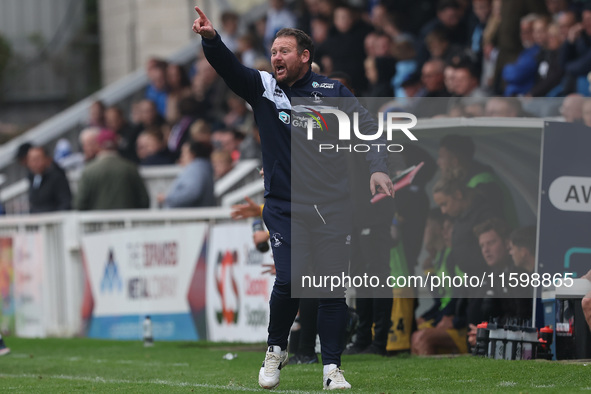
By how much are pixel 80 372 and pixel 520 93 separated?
652cm

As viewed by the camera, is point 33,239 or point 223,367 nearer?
point 223,367

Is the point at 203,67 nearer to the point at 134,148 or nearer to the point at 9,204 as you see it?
the point at 134,148

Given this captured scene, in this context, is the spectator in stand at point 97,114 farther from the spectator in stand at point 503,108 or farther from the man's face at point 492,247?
the man's face at point 492,247

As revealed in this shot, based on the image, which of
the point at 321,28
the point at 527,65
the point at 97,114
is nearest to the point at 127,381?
the point at 527,65

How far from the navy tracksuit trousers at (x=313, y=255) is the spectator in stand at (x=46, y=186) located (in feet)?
28.4

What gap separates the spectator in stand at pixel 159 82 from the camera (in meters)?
19.7

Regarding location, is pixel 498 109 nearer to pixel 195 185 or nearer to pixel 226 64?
pixel 226 64

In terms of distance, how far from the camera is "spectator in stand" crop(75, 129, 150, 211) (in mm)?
14984

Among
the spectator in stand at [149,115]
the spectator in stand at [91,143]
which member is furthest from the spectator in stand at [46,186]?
the spectator in stand at [149,115]

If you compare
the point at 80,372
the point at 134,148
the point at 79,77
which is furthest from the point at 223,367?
the point at 79,77

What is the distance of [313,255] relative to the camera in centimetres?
757

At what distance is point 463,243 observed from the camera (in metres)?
9.65

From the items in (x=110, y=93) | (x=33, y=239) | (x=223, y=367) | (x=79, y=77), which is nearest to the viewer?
(x=223, y=367)

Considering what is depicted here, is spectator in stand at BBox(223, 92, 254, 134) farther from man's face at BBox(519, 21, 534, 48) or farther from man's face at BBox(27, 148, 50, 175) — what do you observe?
man's face at BBox(519, 21, 534, 48)
